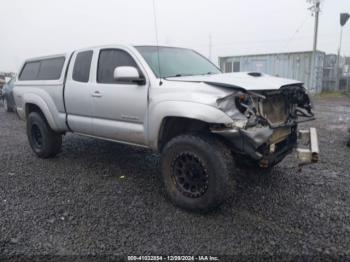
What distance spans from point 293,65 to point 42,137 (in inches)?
615

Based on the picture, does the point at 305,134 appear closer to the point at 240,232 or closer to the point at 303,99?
the point at 303,99

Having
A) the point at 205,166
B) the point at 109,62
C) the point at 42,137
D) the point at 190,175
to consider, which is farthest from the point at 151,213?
the point at 42,137

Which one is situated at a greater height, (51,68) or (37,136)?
(51,68)

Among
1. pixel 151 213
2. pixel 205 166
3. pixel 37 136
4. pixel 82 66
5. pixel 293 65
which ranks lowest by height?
pixel 151 213

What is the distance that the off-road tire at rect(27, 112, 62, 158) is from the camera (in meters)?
5.09

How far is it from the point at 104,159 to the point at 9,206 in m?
1.93

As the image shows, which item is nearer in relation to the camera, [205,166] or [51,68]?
[205,166]

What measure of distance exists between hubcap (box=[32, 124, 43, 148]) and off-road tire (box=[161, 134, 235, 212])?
316 cm

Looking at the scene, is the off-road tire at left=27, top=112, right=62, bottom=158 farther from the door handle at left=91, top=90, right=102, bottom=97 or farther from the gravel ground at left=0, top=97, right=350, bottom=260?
the door handle at left=91, top=90, right=102, bottom=97

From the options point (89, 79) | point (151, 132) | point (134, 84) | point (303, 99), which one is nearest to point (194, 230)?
point (151, 132)

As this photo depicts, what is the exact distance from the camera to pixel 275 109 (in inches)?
132

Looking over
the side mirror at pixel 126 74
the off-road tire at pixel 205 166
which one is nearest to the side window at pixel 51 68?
the side mirror at pixel 126 74

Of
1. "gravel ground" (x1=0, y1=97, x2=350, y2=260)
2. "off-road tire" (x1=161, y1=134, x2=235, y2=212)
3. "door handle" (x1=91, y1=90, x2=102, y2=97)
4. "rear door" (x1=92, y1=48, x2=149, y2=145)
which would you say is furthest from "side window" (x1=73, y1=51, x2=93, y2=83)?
"off-road tire" (x1=161, y1=134, x2=235, y2=212)

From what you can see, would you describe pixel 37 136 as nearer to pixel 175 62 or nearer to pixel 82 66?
pixel 82 66
